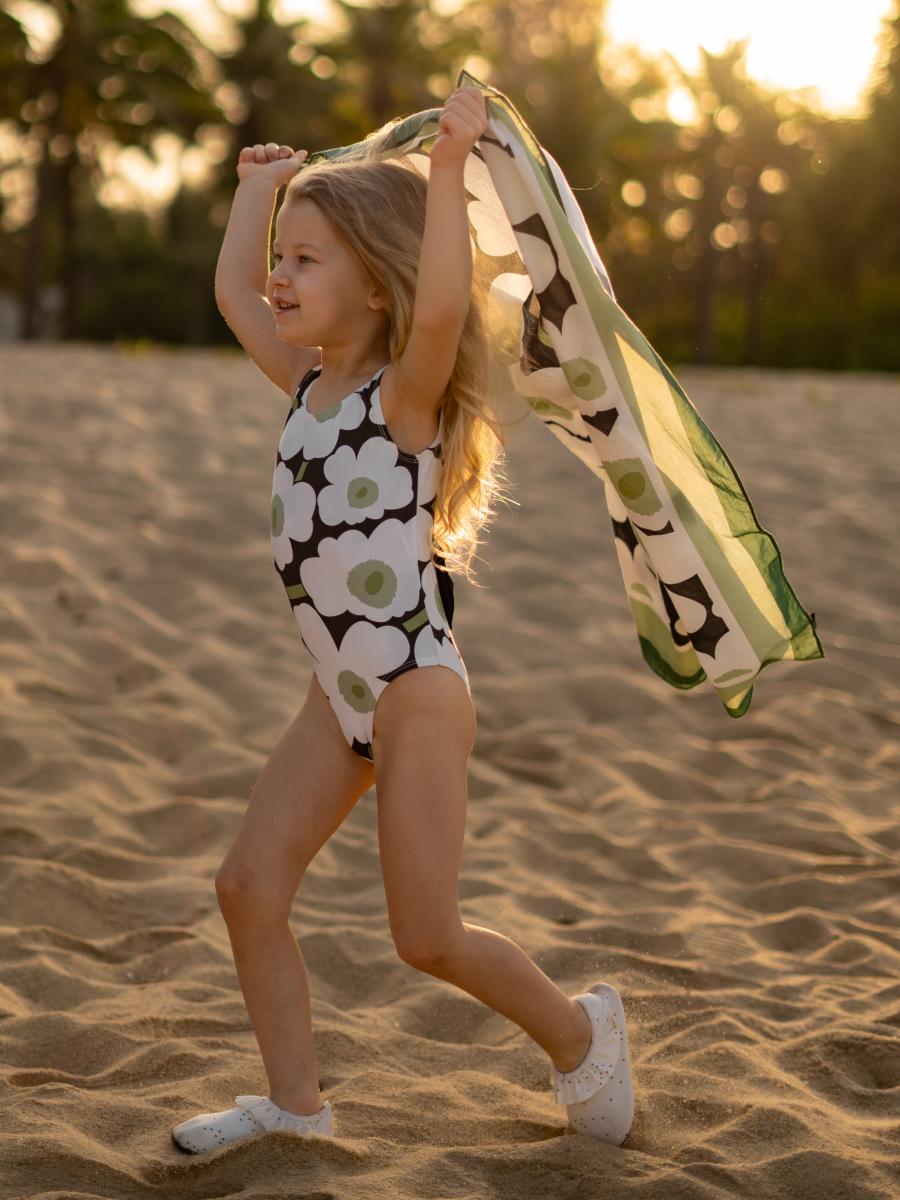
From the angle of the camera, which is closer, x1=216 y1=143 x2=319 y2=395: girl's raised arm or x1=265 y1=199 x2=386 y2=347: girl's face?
x1=265 y1=199 x2=386 y2=347: girl's face

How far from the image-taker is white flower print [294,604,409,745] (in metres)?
2.03

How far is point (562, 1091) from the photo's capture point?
216 centimetres

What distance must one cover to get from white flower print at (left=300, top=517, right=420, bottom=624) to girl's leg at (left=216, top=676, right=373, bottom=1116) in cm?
24

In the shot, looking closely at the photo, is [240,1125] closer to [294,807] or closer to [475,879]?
[294,807]

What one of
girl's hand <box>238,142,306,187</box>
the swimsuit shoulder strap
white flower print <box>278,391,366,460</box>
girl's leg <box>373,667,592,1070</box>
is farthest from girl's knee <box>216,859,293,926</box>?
girl's hand <box>238,142,306,187</box>

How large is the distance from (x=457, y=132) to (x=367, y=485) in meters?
0.58

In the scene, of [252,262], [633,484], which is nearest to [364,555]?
[633,484]

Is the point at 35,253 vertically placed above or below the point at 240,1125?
above

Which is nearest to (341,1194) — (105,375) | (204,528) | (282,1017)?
(282,1017)

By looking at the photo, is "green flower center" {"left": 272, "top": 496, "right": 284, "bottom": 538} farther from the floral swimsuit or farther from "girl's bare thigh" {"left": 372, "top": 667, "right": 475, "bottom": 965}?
"girl's bare thigh" {"left": 372, "top": 667, "right": 475, "bottom": 965}

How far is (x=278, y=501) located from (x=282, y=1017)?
0.91 meters

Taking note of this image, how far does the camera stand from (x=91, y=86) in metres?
24.4

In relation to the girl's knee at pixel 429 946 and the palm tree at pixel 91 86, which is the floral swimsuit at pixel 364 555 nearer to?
the girl's knee at pixel 429 946

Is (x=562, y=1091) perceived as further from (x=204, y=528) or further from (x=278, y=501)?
(x=204, y=528)
